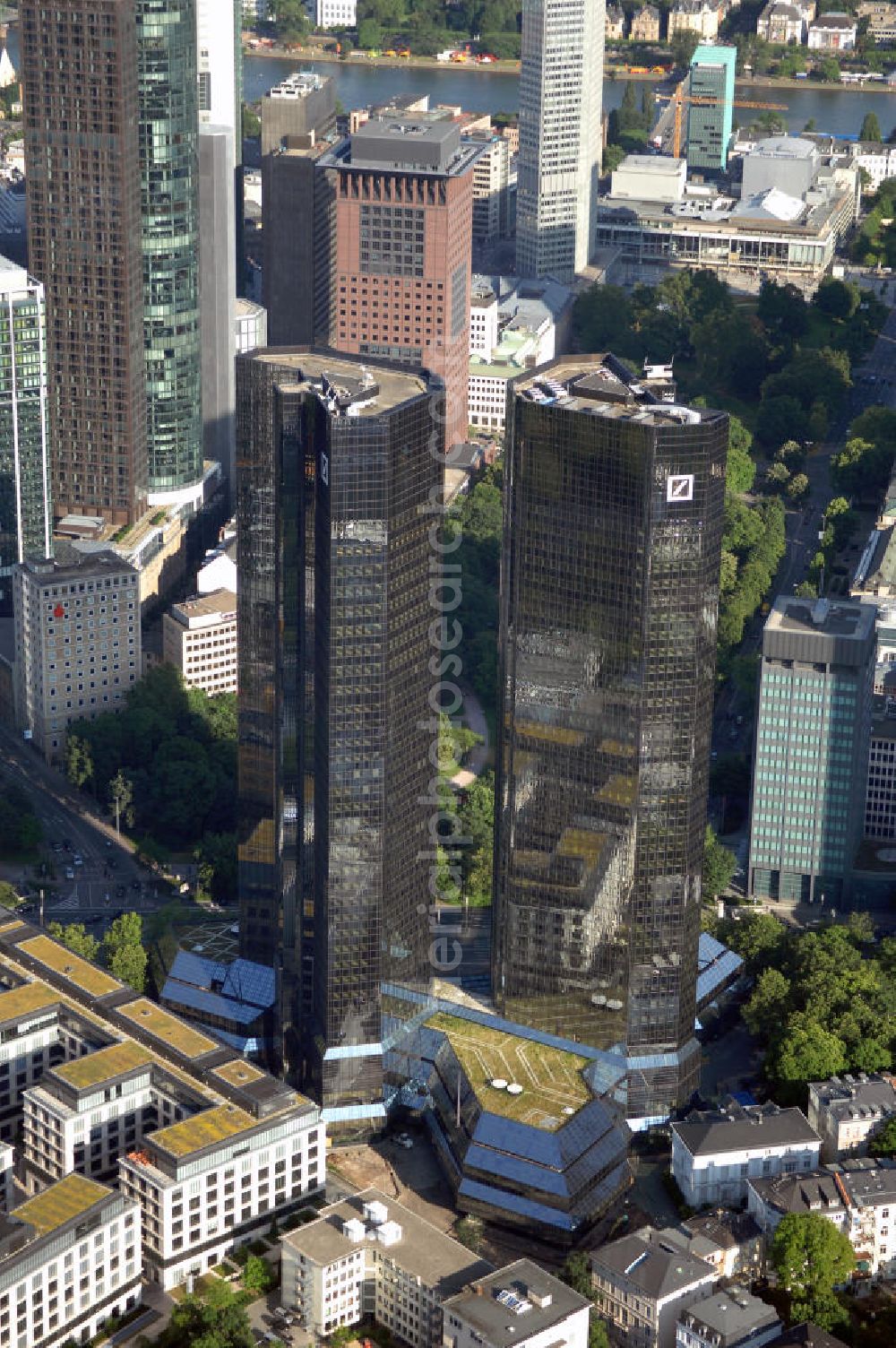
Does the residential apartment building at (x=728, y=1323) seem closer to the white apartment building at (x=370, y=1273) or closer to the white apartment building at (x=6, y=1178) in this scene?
the white apartment building at (x=370, y=1273)

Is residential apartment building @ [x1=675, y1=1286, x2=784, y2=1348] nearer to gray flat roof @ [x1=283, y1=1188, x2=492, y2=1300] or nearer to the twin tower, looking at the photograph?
gray flat roof @ [x1=283, y1=1188, x2=492, y2=1300]

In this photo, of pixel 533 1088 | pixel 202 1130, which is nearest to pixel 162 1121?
pixel 202 1130

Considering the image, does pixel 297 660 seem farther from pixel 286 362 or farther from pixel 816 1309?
pixel 816 1309

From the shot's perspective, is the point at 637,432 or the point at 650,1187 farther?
the point at 650,1187

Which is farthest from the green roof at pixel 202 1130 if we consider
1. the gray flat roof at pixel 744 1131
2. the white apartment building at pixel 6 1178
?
the gray flat roof at pixel 744 1131

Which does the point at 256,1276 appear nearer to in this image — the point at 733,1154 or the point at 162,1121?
the point at 162,1121

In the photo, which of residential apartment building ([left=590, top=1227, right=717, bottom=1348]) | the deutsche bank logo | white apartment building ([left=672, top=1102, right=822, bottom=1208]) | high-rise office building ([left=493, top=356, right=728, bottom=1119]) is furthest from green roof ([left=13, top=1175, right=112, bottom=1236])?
the deutsche bank logo

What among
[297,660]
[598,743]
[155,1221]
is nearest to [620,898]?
[598,743]

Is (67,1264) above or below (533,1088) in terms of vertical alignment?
above

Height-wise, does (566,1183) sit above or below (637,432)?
below
